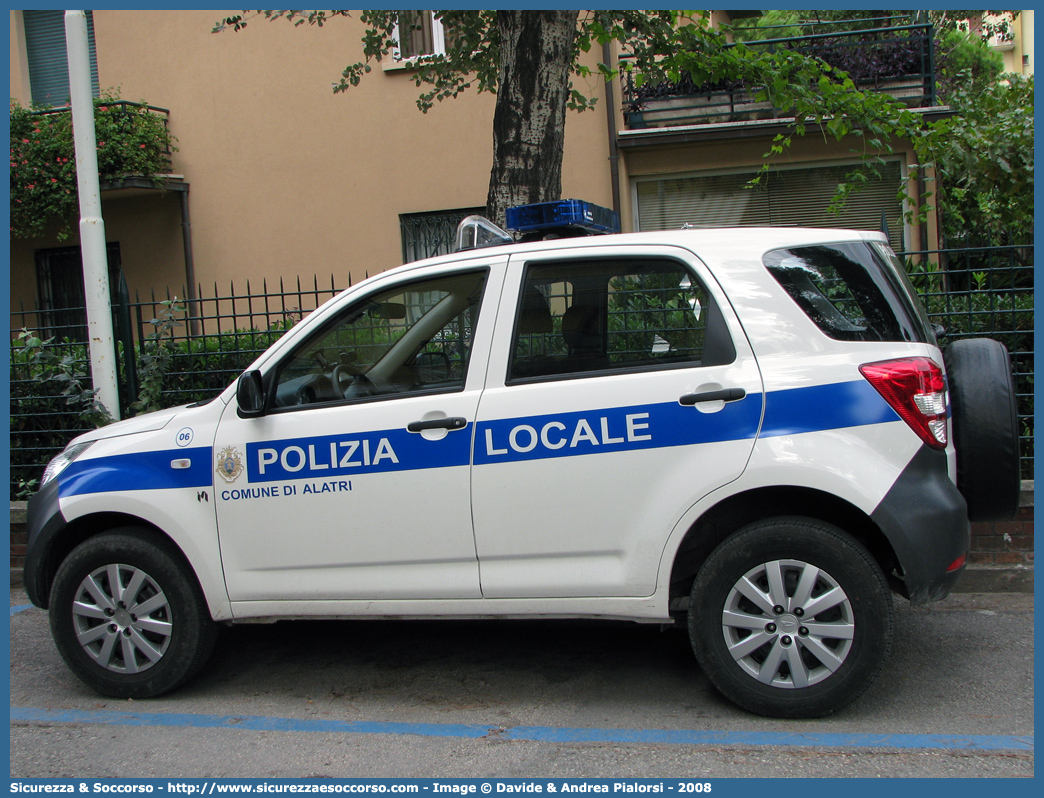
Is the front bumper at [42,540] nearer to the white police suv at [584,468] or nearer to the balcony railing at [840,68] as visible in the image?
the white police suv at [584,468]

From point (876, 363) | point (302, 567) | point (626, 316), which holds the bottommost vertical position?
point (302, 567)

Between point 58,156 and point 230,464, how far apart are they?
9328 mm

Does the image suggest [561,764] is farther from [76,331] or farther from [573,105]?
[76,331]

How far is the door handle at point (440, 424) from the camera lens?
3588 millimetres

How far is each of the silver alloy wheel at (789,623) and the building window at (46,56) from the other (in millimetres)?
12785

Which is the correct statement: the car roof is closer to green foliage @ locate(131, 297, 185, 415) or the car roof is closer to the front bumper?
the front bumper

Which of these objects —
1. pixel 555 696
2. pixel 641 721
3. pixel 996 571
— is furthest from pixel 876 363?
pixel 996 571

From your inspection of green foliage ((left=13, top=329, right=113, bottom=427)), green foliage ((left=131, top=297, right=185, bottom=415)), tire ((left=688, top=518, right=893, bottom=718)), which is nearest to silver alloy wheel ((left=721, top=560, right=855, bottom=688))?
tire ((left=688, top=518, right=893, bottom=718))

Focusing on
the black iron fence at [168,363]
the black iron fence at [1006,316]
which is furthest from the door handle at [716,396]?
the black iron fence at [168,363]

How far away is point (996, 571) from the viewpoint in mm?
5160

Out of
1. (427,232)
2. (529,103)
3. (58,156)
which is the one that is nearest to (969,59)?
(427,232)

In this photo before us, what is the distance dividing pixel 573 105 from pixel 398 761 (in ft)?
20.7

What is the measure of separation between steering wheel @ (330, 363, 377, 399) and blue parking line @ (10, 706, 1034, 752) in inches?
53.1

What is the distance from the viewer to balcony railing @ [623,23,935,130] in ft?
35.3
